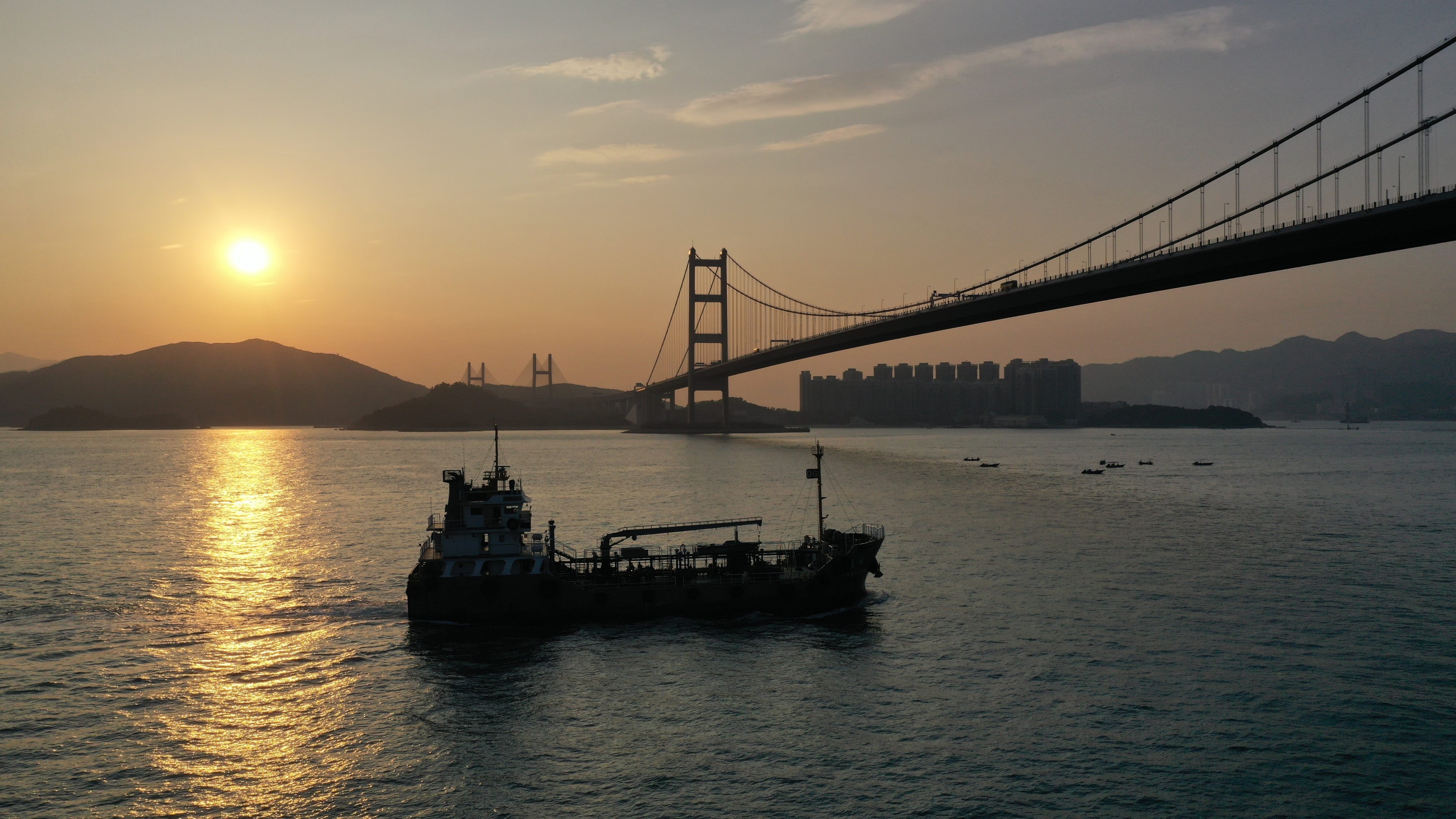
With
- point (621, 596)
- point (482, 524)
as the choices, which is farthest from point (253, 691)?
point (621, 596)

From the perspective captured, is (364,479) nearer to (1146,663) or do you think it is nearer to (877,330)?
(877,330)

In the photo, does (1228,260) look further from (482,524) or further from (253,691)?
(253,691)

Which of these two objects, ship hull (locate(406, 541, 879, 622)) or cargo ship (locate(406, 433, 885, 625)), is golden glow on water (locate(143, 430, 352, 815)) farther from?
cargo ship (locate(406, 433, 885, 625))

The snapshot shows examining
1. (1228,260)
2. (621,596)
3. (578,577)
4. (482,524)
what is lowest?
(621,596)

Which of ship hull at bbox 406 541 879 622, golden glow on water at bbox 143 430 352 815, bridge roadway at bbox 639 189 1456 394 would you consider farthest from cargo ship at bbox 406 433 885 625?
bridge roadway at bbox 639 189 1456 394

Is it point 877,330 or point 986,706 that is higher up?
point 877,330

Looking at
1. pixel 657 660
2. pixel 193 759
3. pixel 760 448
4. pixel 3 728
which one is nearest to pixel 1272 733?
pixel 657 660
